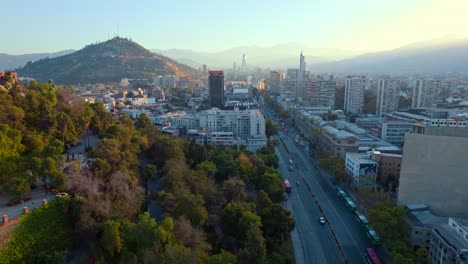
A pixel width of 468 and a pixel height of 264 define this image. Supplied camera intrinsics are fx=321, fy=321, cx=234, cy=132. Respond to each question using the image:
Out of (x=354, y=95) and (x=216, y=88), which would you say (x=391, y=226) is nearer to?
(x=354, y=95)

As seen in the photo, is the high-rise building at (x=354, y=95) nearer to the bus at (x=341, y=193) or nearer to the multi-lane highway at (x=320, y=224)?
the multi-lane highway at (x=320, y=224)

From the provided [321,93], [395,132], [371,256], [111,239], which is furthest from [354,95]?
[111,239]

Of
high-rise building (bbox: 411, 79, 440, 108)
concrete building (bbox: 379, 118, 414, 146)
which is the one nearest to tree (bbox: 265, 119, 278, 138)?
concrete building (bbox: 379, 118, 414, 146)

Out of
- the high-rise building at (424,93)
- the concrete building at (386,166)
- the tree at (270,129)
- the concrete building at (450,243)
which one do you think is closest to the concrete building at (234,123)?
the tree at (270,129)

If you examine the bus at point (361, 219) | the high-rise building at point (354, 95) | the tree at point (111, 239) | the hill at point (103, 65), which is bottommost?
the bus at point (361, 219)

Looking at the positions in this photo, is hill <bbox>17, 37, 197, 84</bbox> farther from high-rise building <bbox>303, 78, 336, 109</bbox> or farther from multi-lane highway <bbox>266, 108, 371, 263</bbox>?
multi-lane highway <bbox>266, 108, 371, 263</bbox>
